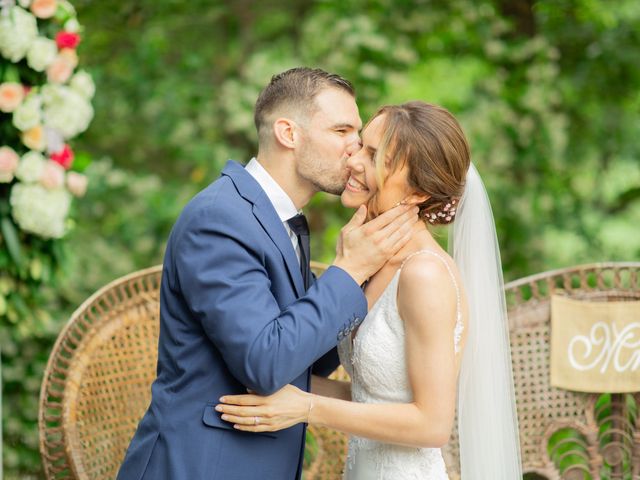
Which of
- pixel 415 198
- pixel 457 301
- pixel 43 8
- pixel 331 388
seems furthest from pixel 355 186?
pixel 43 8

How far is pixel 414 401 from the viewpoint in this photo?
2.14m

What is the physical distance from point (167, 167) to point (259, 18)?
1.40 m

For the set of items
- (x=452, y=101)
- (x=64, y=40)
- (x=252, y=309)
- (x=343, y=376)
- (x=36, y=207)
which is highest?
(x=452, y=101)

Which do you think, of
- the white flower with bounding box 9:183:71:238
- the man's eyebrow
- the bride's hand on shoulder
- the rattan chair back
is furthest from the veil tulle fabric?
the white flower with bounding box 9:183:71:238

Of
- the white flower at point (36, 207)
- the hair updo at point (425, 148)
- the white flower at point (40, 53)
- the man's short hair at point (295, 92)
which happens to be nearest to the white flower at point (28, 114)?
the white flower at point (40, 53)

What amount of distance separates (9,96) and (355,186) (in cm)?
155

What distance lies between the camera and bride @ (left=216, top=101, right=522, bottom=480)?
210 centimetres

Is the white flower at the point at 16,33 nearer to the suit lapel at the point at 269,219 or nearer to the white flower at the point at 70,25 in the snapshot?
the white flower at the point at 70,25

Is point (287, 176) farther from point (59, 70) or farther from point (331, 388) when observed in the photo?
point (59, 70)

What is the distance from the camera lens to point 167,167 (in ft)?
21.1

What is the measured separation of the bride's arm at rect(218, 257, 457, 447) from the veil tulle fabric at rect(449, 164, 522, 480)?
0.32m

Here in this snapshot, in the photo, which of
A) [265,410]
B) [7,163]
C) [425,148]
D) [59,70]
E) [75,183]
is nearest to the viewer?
[265,410]

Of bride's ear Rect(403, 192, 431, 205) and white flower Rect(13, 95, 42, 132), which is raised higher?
white flower Rect(13, 95, 42, 132)

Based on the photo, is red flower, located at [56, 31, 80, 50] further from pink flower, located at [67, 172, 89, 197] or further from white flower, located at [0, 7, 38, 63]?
pink flower, located at [67, 172, 89, 197]
